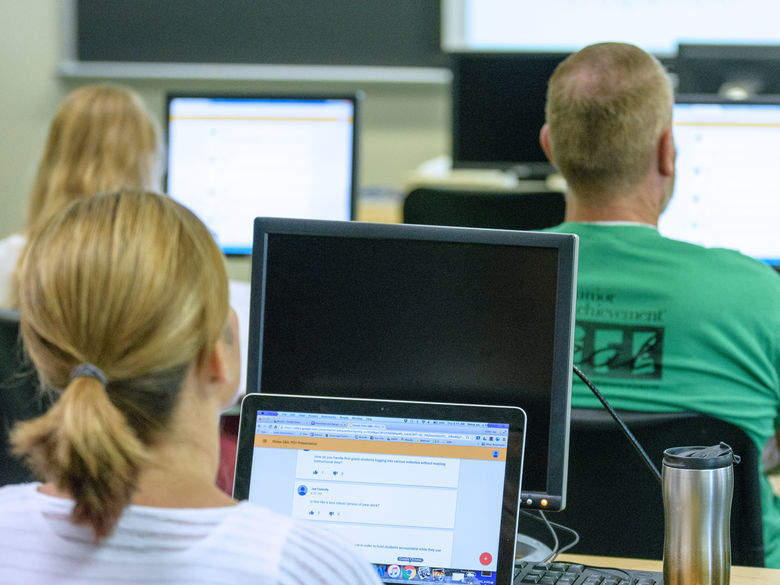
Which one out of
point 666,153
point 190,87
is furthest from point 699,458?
point 190,87

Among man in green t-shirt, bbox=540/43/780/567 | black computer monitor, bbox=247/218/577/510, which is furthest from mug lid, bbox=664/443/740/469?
man in green t-shirt, bbox=540/43/780/567

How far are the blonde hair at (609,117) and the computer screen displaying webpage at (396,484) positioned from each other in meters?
0.81

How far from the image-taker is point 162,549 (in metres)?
0.84

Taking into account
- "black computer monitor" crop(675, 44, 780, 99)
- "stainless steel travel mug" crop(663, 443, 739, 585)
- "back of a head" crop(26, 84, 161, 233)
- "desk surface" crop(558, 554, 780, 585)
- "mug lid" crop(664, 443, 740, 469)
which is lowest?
"desk surface" crop(558, 554, 780, 585)

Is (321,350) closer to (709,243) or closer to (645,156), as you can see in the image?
(645,156)

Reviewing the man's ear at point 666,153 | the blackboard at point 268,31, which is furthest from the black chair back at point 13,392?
the blackboard at point 268,31

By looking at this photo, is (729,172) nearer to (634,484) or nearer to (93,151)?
(634,484)

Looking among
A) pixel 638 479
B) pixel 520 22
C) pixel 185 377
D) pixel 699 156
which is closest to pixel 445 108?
pixel 520 22

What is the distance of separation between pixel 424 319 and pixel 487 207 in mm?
1258

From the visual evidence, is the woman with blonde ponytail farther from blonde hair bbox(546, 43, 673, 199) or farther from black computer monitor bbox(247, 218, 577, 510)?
blonde hair bbox(546, 43, 673, 199)

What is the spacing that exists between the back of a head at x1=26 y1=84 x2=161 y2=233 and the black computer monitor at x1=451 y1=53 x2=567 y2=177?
831 mm

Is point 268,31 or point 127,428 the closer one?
point 127,428

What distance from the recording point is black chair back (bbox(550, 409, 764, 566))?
136 centimetres

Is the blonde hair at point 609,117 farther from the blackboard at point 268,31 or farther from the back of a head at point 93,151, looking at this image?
the blackboard at point 268,31
